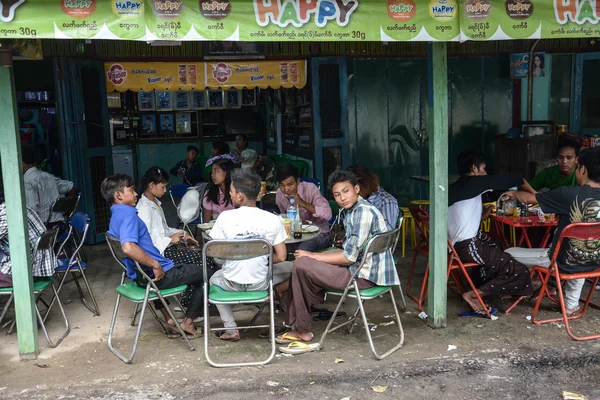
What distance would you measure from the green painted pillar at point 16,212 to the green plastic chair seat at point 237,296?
125 cm

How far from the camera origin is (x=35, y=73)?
33.0 ft

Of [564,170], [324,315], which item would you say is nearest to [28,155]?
[324,315]

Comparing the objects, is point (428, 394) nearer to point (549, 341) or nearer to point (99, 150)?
point (549, 341)

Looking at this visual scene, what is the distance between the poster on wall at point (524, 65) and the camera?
345 inches

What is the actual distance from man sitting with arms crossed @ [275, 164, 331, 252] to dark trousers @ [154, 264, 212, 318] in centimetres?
101

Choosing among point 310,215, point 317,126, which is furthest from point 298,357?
point 317,126

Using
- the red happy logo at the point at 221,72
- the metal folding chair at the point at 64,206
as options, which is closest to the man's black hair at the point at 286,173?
the metal folding chair at the point at 64,206

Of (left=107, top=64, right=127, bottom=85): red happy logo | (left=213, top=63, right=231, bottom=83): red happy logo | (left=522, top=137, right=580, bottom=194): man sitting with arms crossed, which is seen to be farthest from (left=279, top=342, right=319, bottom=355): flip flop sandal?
(left=107, top=64, right=127, bottom=85): red happy logo

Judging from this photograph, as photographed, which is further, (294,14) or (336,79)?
(336,79)

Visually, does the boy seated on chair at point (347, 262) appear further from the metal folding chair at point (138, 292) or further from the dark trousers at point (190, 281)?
the metal folding chair at point (138, 292)

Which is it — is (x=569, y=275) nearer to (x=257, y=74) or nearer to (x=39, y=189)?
(x=39, y=189)

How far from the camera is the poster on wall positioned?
8766mm

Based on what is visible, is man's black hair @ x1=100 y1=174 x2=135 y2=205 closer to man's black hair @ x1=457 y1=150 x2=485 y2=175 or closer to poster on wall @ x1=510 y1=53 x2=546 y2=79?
man's black hair @ x1=457 y1=150 x2=485 y2=175

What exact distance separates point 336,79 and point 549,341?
494 cm
